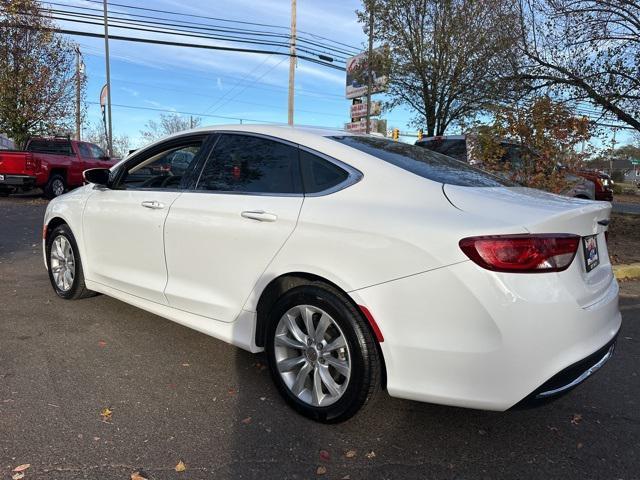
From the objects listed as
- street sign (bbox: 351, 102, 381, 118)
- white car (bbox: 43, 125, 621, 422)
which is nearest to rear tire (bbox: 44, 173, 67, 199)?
white car (bbox: 43, 125, 621, 422)

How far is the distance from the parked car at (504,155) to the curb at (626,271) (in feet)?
5.48

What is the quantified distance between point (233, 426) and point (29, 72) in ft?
62.8

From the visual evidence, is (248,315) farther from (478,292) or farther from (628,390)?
(628,390)

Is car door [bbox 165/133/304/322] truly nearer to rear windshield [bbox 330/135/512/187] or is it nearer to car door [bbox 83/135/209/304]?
car door [bbox 83/135/209/304]

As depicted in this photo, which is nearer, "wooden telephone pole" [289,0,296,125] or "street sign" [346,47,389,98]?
"street sign" [346,47,389,98]

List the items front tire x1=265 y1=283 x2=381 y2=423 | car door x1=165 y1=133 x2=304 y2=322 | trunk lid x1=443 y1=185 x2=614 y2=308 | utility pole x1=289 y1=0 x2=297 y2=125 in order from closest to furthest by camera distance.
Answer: trunk lid x1=443 y1=185 x2=614 y2=308, front tire x1=265 y1=283 x2=381 y2=423, car door x1=165 y1=133 x2=304 y2=322, utility pole x1=289 y1=0 x2=297 y2=125

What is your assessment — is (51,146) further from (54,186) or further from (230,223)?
(230,223)

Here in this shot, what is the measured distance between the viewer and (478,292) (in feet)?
7.58

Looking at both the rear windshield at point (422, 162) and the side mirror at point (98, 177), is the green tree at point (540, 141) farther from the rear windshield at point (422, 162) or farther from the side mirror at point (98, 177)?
the side mirror at point (98, 177)

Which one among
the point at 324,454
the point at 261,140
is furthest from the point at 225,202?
the point at 324,454

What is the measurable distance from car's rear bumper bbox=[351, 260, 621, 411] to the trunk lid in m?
0.04

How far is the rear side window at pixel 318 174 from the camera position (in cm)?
295

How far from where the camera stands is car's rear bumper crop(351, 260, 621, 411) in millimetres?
2301

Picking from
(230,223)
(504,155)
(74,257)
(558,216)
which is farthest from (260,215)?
(504,155)
